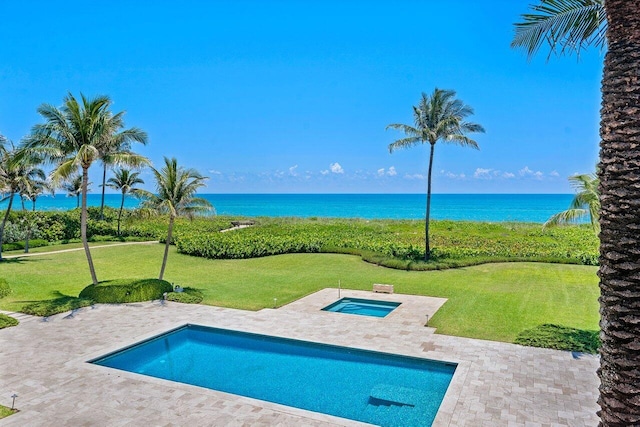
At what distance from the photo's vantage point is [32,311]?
15.8 m

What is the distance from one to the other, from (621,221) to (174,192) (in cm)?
1782

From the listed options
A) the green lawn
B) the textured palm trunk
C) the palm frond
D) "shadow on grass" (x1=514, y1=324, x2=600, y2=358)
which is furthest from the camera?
the green lawn

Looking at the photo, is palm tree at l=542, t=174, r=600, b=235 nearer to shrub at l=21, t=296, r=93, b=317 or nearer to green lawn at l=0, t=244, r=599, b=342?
green lawn at l=0, t=244, r=599, b=342

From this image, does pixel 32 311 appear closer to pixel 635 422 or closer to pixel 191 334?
pixel 191 334

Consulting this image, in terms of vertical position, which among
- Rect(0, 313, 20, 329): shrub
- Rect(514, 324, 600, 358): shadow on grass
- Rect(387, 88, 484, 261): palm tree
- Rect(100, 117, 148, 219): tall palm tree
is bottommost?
Rect(0, 313, 20, 329): shrub

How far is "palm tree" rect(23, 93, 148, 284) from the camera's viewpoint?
53.8 feet

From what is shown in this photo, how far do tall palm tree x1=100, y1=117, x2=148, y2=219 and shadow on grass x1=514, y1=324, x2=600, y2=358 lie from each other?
15.0m

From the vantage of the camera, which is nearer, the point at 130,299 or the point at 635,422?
the point at 635,422

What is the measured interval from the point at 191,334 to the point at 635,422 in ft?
42.6

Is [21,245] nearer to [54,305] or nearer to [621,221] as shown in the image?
[54,305]

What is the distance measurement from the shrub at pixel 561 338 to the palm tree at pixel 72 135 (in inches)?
614

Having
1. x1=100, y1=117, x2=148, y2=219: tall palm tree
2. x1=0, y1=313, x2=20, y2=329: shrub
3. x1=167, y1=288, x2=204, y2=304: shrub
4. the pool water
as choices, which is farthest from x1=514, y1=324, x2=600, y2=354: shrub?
x1=0, y1=313, x2=20, y2=329: shrub

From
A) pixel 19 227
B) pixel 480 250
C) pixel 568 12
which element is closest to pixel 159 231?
pixel 19 227

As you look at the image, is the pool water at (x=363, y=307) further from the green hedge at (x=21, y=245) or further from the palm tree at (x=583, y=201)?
the green hedge at (x=21, y=245)
